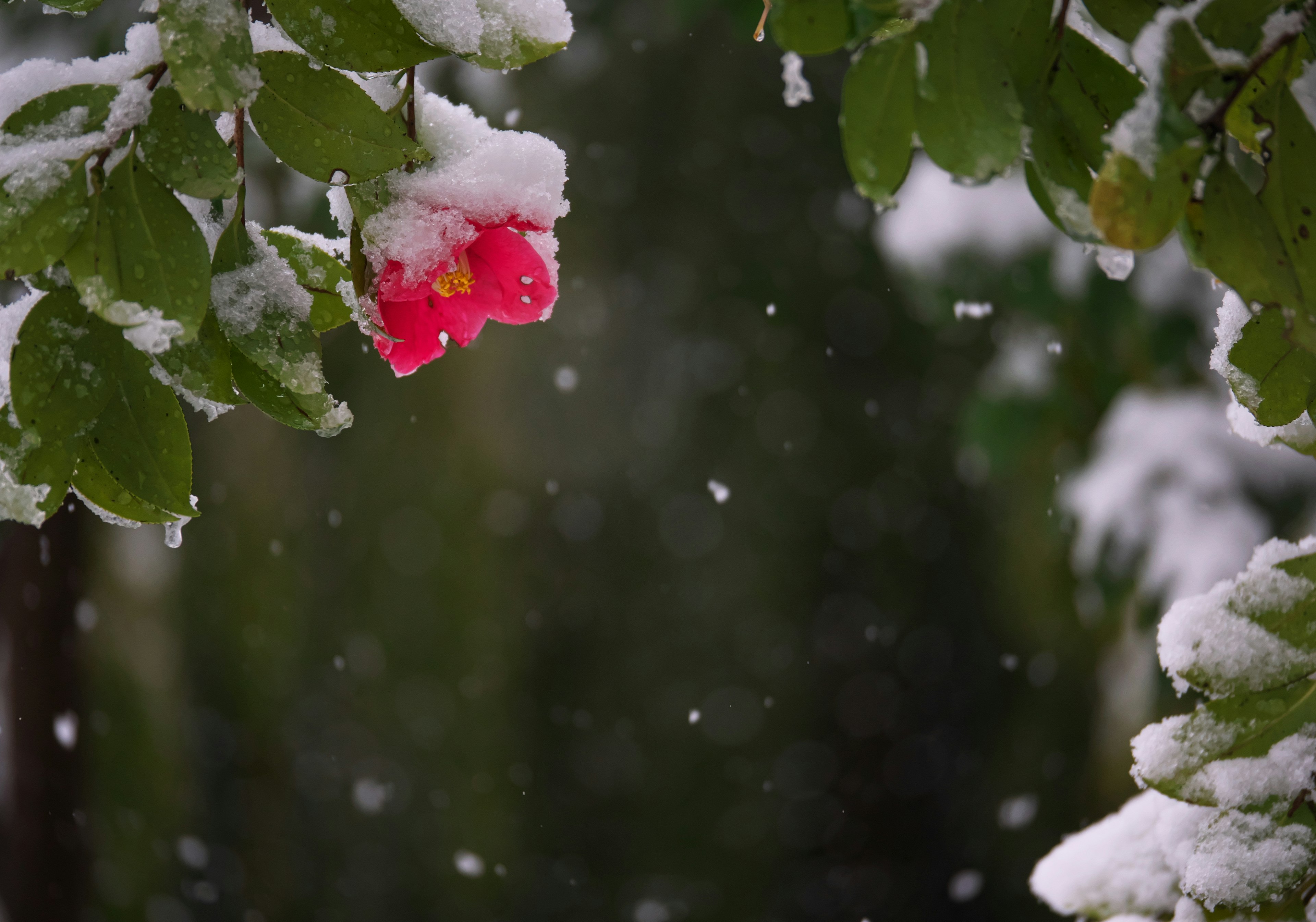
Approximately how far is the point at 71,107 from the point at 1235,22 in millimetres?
359

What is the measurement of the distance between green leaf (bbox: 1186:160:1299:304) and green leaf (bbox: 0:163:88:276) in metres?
0.33

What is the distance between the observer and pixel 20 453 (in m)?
0.32

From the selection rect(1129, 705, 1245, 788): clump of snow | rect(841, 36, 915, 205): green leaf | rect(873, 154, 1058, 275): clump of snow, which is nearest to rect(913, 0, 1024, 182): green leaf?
rect(841, 36, 915, 205): green leaf

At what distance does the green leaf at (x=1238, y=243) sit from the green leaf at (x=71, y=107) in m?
0.34

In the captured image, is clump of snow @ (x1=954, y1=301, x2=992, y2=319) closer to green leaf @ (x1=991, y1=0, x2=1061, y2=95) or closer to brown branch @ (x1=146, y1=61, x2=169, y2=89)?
green leaf @ (x1=991, y1=0, x2=1061, y2=95)

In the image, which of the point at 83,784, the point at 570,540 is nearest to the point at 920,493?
the point at 570,540

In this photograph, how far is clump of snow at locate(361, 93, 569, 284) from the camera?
0.35m

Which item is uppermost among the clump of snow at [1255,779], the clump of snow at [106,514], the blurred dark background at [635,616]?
the clump of snow at [106,514]

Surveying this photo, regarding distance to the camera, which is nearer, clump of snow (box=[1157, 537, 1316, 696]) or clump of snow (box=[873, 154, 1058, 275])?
clump of snow (box=[1157, 537, 1316, 696])

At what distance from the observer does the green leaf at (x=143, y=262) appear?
294 mm

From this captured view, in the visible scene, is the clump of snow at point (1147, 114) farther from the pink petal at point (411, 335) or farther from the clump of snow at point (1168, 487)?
the clump of snow at point (1168, 487)

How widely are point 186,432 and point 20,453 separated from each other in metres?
0.05

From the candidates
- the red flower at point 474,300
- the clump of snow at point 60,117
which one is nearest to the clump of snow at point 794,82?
the red flower at point 474,300

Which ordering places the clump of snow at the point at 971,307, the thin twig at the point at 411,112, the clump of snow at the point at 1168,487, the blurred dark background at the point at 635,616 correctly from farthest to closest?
the blurred dark background at the point at 635,616
the clump of snow at the point at 971,307
the clump of snow at the point at 1168,487
the thin twig at the point at 411,112
